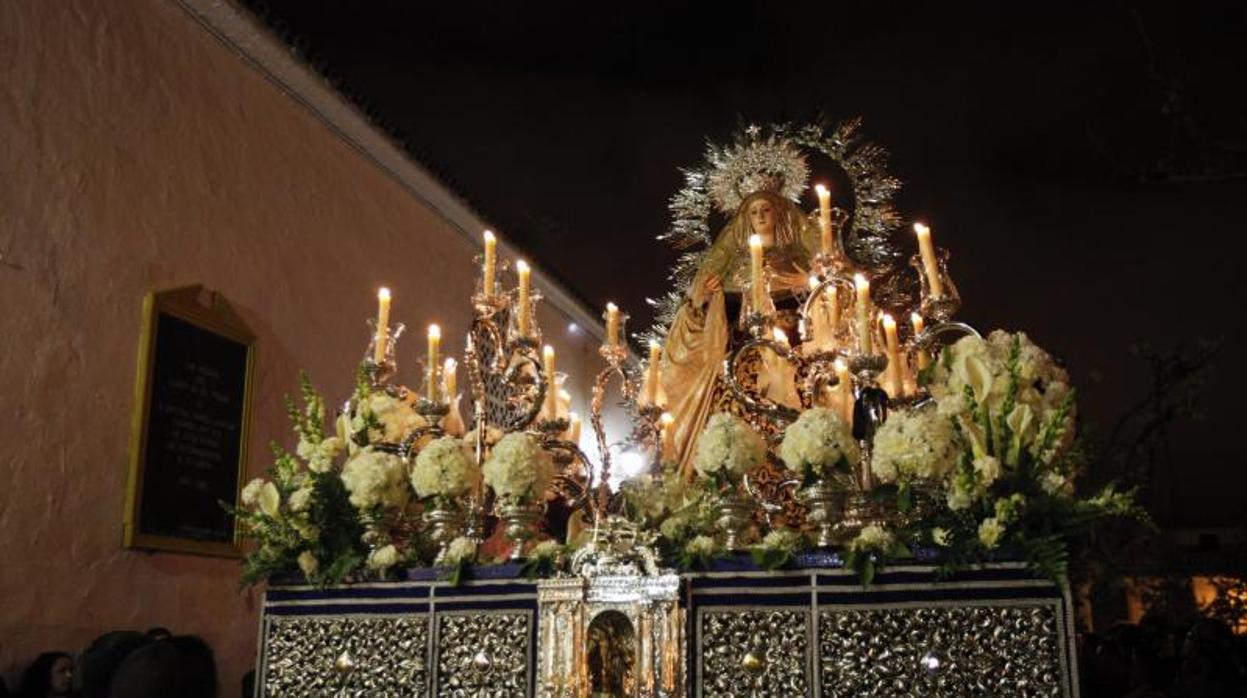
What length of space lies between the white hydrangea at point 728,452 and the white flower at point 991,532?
848 mm

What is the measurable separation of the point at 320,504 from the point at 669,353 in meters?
3.02

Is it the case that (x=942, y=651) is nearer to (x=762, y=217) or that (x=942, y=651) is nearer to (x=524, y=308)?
(x=524, y=308)

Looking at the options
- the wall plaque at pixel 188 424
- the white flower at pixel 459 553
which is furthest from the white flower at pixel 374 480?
the wall plaque at pixel 188 424

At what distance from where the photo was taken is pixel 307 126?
29.5 ft

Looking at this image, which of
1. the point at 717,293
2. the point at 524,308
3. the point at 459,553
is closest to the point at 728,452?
the point at 459,553

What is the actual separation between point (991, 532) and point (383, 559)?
2.11m

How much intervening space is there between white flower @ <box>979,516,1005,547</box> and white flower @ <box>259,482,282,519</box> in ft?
8.45

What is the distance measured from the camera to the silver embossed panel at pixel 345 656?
3846 mm

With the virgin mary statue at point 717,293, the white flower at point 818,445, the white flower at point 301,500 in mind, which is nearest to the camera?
the white flower at point 818,445

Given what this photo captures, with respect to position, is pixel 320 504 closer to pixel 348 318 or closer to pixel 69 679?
pixel 69 679

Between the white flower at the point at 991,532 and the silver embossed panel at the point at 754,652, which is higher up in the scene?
the white flower at the point at 991,532

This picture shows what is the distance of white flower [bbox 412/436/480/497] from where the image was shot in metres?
4.02

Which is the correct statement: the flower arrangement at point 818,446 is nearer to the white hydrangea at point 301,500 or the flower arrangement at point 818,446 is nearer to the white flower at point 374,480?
the white flower at point 374,480

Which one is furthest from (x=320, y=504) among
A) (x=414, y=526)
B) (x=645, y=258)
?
(x=645, y=258)
